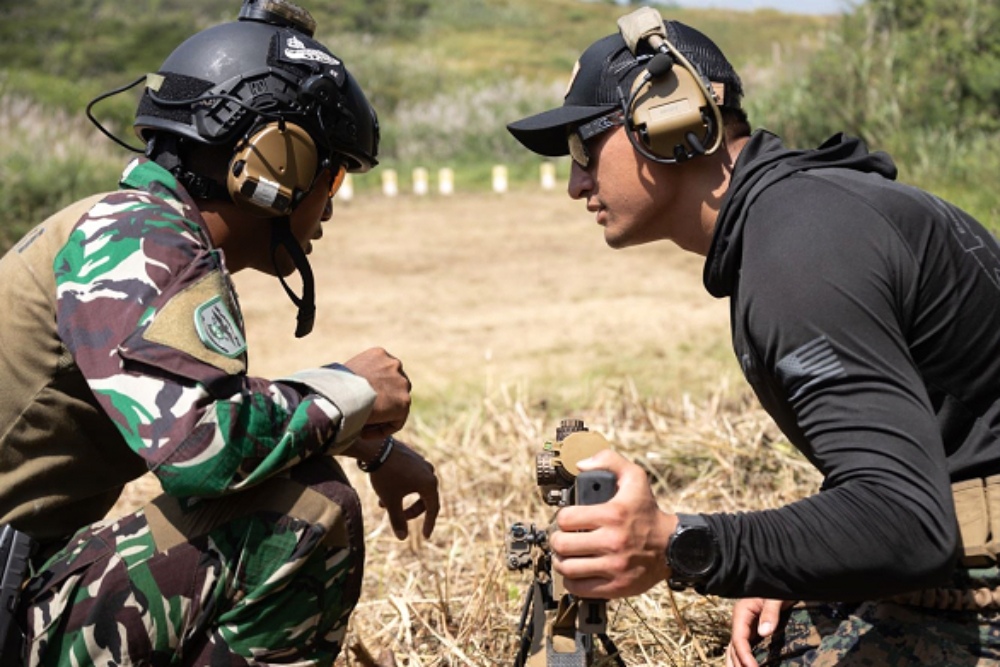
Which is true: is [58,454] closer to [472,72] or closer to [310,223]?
[310,223]

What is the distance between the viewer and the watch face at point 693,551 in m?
2.30

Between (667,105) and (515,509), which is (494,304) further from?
(667,105)

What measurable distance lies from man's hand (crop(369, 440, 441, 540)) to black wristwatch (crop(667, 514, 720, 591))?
1424 mm

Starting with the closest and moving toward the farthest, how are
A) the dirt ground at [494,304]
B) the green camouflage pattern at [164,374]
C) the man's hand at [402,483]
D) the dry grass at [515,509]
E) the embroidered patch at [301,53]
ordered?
1. the green camouflage pattern at [164,374]
2. the embroidered patch at [301,53]
3. the man's hand at [402,483]
4. the dry grass at [515,509]
5. the dirt ground at [494,304]

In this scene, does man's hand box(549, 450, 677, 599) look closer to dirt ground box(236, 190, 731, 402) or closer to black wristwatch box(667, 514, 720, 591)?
black wristwatch box(667, 514, 720, 591)

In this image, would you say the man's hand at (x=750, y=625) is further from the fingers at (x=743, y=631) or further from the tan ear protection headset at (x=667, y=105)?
the tan ear protection headset at (x=667, y=105)

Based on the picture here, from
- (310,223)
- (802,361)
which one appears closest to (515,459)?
(310,223)

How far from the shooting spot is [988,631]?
2.70 meters

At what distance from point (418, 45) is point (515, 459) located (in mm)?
42016

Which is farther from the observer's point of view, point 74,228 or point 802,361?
point 74,228

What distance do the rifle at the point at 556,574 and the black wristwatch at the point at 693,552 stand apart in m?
0.15

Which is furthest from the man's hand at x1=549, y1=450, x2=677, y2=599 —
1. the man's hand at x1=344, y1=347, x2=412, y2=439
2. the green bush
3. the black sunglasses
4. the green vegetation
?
the green bush

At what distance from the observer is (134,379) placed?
2613mm

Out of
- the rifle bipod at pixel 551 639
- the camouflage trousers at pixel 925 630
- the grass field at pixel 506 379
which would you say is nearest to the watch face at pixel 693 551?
the rifle bipod at pixel 551 639
